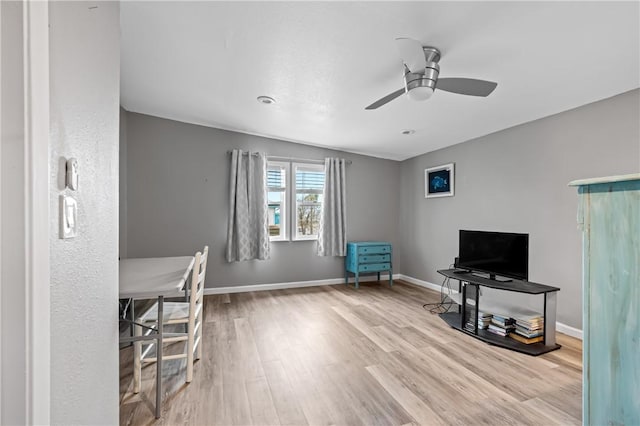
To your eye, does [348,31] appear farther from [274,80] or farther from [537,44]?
A: [537,44]

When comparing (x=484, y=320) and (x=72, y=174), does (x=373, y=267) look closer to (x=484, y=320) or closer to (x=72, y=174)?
(x=484, y=320)

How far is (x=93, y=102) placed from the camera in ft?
2.95

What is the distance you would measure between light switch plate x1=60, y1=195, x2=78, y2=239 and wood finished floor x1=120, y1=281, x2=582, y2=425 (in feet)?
4.95

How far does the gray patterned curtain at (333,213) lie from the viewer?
4801 millimetres

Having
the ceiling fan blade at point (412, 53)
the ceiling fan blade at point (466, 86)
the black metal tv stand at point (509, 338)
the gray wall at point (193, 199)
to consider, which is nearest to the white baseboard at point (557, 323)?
the black metal tv stand at point (509, 338)

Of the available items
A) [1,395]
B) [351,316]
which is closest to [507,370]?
[351,316]

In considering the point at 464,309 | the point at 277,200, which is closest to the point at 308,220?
the point at 277,200

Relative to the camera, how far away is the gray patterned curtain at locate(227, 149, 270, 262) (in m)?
4.26

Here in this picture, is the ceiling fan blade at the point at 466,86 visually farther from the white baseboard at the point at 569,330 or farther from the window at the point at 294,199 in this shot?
the window at the point at 294,199

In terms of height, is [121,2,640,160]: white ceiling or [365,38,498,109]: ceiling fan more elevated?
[121,2,640,160]: white ceiling

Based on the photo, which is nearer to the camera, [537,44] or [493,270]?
[537,44]

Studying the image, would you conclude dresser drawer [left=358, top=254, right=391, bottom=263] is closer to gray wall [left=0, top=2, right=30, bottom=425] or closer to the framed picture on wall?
the framed picture on wall

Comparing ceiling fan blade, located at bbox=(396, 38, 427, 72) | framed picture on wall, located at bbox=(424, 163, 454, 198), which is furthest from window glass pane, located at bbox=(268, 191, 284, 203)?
ceiling fan blade, located at bbox=(396, 38, 427, 72)

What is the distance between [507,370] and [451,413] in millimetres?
817
